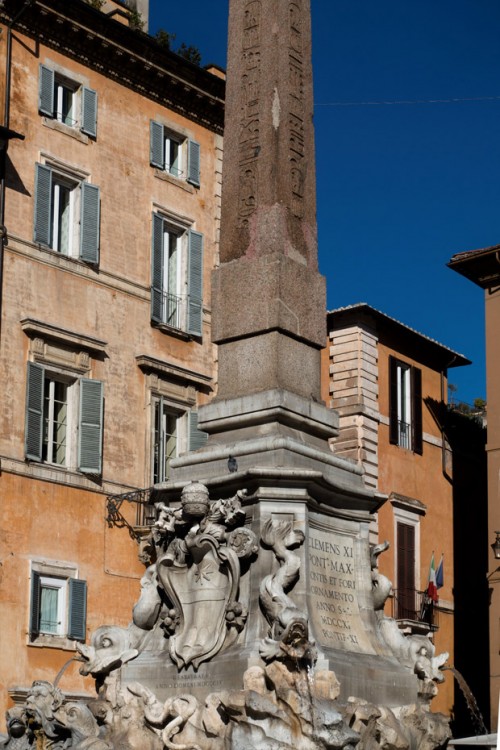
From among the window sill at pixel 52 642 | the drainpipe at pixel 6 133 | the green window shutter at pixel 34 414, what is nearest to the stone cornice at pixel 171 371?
the green window shutter at pixel 34 414

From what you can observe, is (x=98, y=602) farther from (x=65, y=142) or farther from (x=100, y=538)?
(x=65, y=142)

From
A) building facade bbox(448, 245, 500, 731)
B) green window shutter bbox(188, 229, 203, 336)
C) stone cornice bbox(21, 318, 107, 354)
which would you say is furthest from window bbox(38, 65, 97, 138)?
building facade bbox(448, 245, 500, 731)

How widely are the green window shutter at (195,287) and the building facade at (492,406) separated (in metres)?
5.15

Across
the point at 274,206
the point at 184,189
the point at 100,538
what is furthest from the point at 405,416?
the point at 274,206

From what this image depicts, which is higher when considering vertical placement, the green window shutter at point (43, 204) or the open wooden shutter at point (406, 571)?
the green window shutter at point (43, 204)

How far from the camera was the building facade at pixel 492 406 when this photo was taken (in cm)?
2416

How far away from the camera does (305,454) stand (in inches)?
375

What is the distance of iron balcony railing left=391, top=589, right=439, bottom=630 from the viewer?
2541cm

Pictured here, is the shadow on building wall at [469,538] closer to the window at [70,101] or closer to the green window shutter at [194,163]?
the green window shutter at [194,163]

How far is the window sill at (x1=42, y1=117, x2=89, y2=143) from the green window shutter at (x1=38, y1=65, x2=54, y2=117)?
96 mm

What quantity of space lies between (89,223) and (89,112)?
1692mm

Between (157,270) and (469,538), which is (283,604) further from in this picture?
(469,538)

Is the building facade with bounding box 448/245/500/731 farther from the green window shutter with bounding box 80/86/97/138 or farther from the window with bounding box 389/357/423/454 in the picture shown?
the green window shutter with bounding box 80/86/97/138

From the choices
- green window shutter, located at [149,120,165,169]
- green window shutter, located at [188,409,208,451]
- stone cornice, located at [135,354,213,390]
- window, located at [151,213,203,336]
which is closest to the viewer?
stone cornice, located at [135,354,213,390]
